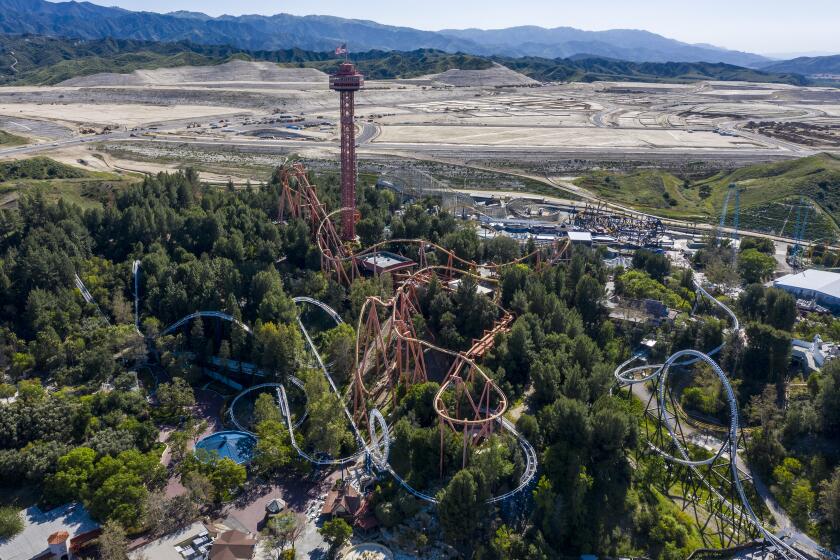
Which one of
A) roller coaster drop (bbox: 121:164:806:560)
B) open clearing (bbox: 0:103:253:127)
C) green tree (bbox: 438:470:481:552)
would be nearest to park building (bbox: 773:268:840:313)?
roller coaster drop (bbox: 121:164:806:560)

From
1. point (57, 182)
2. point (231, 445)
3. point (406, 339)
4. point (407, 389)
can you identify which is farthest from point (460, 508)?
point (57, 182)

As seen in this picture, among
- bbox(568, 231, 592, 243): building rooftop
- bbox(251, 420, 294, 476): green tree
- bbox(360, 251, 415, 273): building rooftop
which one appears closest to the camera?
bbox(251, 420, 294, 476): green tree

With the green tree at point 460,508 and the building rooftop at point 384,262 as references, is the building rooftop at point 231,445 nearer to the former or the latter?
the green tree at point 460,508

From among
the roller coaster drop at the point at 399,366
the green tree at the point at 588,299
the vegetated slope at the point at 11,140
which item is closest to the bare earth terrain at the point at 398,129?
the vegetated slope at the point at 11,140

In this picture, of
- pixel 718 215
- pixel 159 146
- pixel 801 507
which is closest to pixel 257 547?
pixel 801 507

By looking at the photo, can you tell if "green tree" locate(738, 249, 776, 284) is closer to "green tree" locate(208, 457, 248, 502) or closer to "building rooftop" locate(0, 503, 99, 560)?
"green tree" locate(208, 457, 248, 502)

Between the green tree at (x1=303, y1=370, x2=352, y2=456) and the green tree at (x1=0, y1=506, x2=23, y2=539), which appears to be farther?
the green tree at (x1=303, y1=370, x2=352, y2=456)
